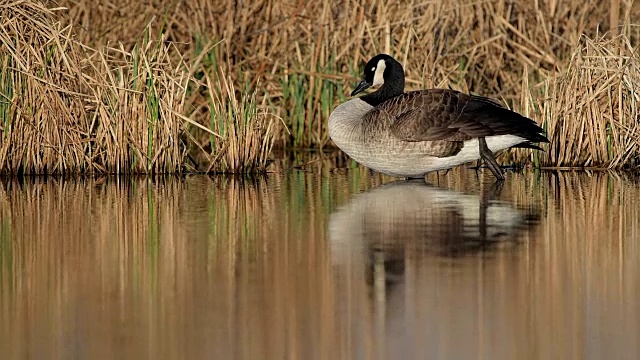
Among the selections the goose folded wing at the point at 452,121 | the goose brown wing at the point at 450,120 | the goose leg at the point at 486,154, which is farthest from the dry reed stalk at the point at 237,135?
the goose leg at the point at 486,154

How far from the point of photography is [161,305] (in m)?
5.45

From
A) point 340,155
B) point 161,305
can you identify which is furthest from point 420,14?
point 161,305

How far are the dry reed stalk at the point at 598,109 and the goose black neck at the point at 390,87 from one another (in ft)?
4.57

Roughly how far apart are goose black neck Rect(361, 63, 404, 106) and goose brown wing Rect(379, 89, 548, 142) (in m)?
0.76

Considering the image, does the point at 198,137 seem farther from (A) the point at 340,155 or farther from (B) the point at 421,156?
(B) the point at 421,156

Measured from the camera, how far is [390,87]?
428 inches

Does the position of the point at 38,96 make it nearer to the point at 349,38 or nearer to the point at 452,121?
the point at 452,121

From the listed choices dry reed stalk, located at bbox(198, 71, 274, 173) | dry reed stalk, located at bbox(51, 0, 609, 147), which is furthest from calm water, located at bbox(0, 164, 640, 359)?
dry reed stalk, located at bbox(51, 0, 609, 147)

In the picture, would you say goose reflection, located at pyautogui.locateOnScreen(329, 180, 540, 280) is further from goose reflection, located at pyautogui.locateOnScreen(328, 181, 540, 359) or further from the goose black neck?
the goose black neck

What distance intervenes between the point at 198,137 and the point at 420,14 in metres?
2.88

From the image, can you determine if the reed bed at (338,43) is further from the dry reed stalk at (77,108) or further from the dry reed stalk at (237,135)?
the dry reed stalk at (77,108)

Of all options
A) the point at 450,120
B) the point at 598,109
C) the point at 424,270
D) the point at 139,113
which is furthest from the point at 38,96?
the point at 424,270

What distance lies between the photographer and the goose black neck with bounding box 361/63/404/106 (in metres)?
10.8

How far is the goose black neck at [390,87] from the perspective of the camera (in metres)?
10.8
